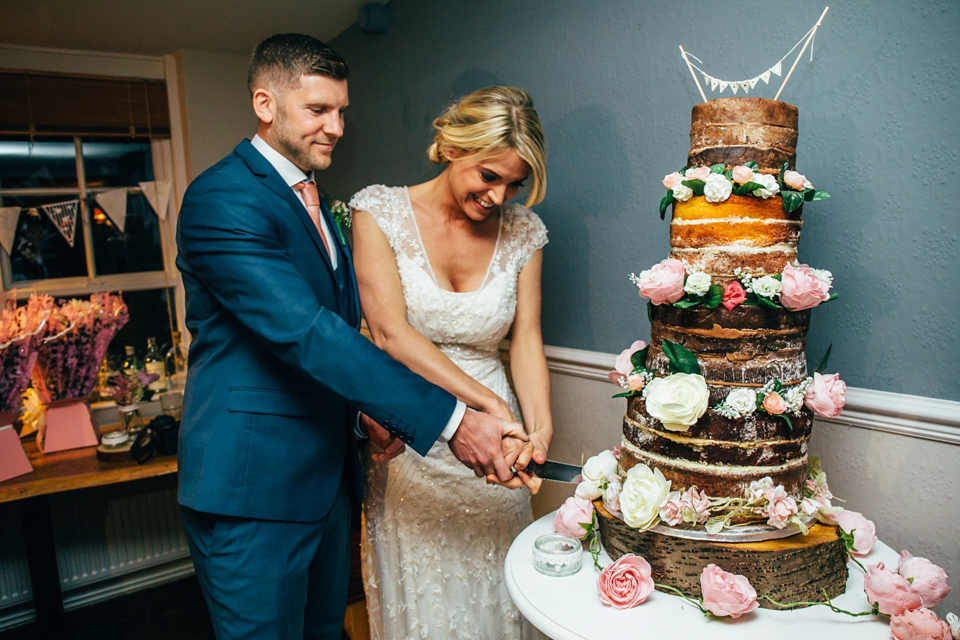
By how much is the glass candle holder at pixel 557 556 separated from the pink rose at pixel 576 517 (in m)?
0.04

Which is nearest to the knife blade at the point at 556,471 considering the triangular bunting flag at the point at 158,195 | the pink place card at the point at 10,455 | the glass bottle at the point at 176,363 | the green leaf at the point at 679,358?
the green leaf at the point at 679,358

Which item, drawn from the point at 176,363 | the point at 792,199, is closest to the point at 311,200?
the point at 792,199

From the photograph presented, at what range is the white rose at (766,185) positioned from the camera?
1067mm

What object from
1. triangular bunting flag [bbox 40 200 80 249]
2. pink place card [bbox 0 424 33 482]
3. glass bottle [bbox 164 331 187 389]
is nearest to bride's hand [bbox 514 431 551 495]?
pink place card [bbox 0 424 33 482]

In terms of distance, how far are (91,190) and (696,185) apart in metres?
3.84

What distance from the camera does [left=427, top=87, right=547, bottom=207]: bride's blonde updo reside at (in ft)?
5.04

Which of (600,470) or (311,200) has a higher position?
(311,200)

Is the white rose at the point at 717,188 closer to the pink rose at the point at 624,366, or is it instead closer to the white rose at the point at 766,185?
the white rose at the point at 766,185

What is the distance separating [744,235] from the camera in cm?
109

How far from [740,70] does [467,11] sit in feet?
4.44

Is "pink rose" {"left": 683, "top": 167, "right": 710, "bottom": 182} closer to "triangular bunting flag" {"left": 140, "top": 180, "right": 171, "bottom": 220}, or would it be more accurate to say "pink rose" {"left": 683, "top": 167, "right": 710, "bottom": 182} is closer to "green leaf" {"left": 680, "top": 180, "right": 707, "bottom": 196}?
"green leaf" {"left": 680, "top": 180, "right": 707, "bottom": 196}

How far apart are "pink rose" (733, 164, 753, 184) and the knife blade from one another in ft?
2.23

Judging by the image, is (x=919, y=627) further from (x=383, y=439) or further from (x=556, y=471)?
(x=383, y=439)

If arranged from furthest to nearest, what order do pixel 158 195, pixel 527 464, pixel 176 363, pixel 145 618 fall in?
pixel 158 195 < pixel 176 363 < pixel 145 618 < pixel 527 464
